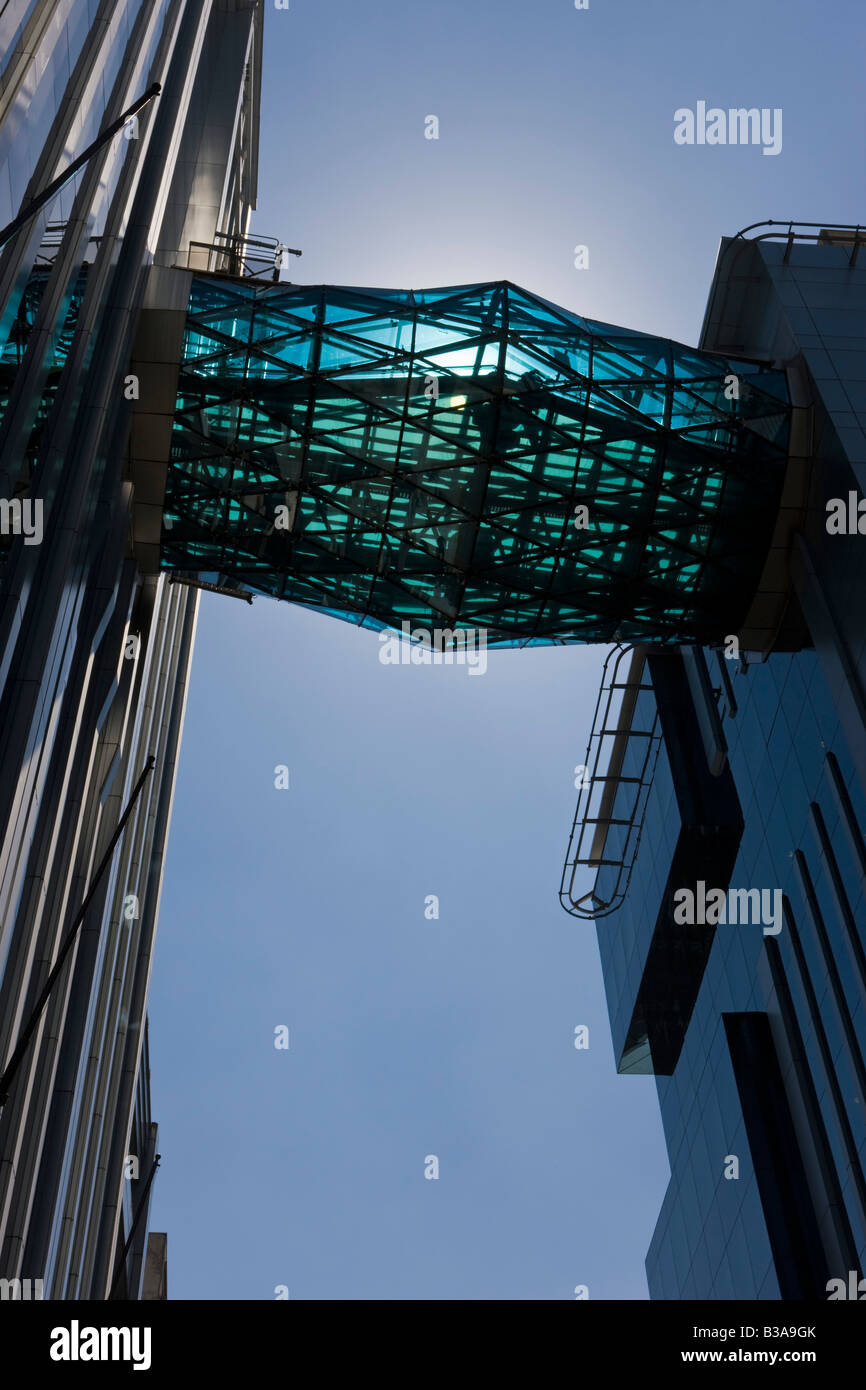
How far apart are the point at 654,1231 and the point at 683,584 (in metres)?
24.7

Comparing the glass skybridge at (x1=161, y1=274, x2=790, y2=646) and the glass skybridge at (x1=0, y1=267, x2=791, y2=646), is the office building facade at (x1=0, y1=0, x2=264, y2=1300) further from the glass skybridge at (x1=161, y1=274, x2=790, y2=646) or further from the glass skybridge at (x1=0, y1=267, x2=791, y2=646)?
the glass skybridge at (x1=161, y1=274, x2=790, y2=646)

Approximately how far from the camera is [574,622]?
26750 millimetres

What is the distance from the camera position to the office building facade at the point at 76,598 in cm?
1561

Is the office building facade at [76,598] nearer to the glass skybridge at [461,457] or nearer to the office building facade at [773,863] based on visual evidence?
the glass skybridge at [461,457]

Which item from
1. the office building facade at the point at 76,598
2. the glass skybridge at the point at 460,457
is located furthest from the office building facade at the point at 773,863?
the office building facade at the point at 76,598

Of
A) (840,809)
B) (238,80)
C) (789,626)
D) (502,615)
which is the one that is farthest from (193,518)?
(238,80)

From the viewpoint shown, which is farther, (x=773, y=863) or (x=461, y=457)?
(x=773, y=863)

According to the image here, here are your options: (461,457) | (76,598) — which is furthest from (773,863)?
(76,598)

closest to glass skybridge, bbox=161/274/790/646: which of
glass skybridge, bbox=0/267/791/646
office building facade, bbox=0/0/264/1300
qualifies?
glass skybridge, bbox=0/267/791/646

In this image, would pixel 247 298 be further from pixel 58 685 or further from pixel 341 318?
pixel 58 685

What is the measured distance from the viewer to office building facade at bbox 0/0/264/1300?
15609 millimetres

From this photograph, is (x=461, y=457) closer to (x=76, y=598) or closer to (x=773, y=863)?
(x=76, y=598)

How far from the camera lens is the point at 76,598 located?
1959 centimetres

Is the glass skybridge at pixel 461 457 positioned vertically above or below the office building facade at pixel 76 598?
above
